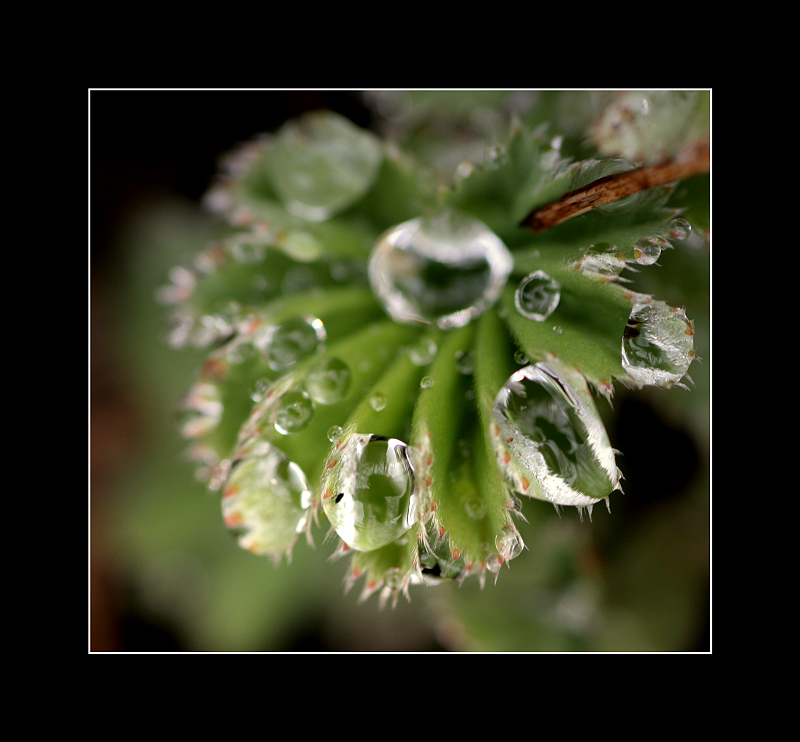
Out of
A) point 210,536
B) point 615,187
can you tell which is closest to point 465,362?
point 615,187

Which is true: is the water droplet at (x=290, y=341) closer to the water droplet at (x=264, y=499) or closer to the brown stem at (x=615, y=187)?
the water droplet at (x=264, y=499)

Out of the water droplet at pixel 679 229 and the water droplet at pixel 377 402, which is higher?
the water droplet at pixel 679 229

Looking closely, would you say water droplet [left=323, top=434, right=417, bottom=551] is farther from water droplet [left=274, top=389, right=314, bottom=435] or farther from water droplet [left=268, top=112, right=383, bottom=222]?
water droplet [left=268, top=112, right=383, bottom=222]

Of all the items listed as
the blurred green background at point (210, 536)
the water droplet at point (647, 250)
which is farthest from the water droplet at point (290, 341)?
the blurred green background at point (210, 536)

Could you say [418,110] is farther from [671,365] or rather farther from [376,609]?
[376,609]

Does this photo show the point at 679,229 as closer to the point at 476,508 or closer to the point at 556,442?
the point at 556,442

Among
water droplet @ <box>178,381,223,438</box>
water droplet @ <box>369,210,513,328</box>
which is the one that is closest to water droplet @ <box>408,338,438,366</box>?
water droplet @ <box>369,210,513,328</box>
